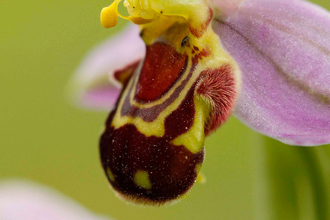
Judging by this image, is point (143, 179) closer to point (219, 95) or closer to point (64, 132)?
point (219, 95)

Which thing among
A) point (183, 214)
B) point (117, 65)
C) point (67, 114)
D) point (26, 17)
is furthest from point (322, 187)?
point (26, 17)

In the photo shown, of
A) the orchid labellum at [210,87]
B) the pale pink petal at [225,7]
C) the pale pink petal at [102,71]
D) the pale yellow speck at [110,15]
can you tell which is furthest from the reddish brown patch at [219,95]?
the pale pink petal at [102,71]

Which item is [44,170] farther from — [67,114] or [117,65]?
[117,65]

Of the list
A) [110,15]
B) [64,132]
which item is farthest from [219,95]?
[64,132]

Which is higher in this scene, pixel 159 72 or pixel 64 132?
pixel 159 72

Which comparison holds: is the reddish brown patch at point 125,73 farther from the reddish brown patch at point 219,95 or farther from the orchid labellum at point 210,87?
the reddish brown patch at point 219,95

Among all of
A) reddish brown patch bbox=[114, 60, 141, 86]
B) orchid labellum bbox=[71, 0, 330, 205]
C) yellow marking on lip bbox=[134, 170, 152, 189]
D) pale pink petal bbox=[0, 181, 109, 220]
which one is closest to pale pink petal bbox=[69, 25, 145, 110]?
reddish brown patch bbox=[114, 60, 141, 86]
